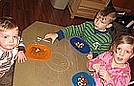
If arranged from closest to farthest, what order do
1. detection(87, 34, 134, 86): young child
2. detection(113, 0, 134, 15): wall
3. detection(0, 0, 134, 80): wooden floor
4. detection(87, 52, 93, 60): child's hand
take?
detection(87, 34, 134, 86): young child < detection(87, 52, 93, 60): child's hand < detection(0, 0, 134, 80): wooden floor < detection(113, 0, 134, 15): wall

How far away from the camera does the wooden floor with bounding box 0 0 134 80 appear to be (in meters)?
2.53

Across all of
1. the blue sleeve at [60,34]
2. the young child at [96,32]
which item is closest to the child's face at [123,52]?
the young child at [96,32]

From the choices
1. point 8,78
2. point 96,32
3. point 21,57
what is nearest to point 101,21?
point 96,32

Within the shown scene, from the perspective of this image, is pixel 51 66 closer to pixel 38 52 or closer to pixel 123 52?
pixel 38 52

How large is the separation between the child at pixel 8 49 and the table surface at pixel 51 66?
0.15 ft

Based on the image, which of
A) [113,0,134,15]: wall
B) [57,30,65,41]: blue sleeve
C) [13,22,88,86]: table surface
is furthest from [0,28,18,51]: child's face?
[113,0,134,15]: wall

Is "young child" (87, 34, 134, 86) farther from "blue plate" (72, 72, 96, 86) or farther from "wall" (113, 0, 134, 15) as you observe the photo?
"wall" (113, 0, 134, 15)

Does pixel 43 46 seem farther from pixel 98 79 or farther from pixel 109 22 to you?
pixel 109 22

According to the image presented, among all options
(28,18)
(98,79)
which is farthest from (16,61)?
(28,18)

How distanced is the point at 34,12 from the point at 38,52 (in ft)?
4.14

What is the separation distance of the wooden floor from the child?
1016 millimetres

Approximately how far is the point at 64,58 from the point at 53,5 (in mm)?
1434

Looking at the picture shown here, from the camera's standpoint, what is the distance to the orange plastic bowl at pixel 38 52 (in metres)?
1.46

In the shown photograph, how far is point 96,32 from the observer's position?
5.64ft
